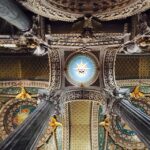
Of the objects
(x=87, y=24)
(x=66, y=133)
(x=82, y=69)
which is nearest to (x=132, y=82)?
(x=82, y=69)

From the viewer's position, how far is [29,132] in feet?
19.5

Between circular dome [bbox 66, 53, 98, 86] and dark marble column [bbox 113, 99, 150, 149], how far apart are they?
2517mm

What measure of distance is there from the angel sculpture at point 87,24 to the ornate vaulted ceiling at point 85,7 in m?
0.18

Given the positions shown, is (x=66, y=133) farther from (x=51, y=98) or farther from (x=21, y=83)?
(x=51, y=98)

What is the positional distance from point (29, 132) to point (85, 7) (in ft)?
12.8

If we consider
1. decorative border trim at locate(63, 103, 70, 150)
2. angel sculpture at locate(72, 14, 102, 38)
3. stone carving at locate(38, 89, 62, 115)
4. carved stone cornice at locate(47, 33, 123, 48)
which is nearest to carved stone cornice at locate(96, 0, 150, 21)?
angel sculpture at locate(72, 14, 102, 38)

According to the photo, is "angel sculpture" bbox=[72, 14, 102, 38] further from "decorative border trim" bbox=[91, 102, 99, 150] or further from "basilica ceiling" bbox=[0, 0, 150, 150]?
"decorative border trim" bbox=[91, 102, 99, 150]

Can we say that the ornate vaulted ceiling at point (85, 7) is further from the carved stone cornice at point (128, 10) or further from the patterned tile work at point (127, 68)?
the patterned tile work at point (127, 68)

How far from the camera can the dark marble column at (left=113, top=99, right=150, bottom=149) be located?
6.02 meters

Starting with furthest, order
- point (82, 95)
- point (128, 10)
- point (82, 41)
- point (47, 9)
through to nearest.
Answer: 1. point (82, 95)
2. point (82, 41)
3. point (128, 10)
4. point (47, 9)

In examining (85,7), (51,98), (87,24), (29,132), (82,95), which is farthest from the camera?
(82,95)

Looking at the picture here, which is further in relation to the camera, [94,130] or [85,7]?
[94,130]

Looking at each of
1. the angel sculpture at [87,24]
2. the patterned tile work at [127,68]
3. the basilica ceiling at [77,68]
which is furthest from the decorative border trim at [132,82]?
the angel sculpture at [87,24]

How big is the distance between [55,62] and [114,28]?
2.47 m
